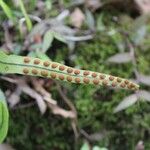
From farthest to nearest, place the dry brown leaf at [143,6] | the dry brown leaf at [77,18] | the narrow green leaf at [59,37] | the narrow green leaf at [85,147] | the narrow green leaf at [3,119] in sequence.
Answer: the dry brown leaf at [143,6], the dry brown leaf at [77,18], the narrow green leaf at [59,37], the narrow green leaf at [85,147], the narrow green leaf at [3,119]

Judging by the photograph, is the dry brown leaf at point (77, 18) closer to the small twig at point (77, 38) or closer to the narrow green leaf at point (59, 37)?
the small twig at point (77, 38)

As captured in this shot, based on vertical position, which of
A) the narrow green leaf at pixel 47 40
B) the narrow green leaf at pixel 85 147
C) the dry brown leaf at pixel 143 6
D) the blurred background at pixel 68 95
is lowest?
the narrow green leaf at pixel 85 147

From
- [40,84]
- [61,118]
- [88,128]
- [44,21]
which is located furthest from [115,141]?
[44,21]

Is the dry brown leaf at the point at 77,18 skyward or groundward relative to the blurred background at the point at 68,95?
skyward

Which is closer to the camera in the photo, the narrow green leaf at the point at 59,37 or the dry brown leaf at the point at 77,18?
A: the narrow green leaf at the point at 59,37

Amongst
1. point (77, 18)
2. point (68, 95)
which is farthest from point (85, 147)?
point (77, 18)

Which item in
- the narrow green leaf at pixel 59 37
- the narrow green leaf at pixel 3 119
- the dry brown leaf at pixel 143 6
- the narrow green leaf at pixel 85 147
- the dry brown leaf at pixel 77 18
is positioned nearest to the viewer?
the narrow green leaf at pixel 3 119

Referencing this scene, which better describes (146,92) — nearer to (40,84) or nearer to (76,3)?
(40,84)

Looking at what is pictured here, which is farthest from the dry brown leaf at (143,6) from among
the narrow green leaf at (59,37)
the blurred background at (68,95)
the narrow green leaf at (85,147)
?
the narrow green leaf at (85,147)
